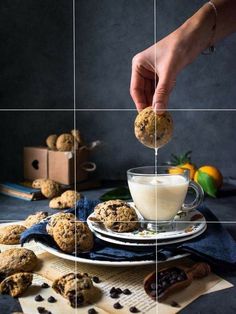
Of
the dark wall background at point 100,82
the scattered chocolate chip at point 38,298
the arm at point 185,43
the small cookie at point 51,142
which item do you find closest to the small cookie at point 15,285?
the scattered chocolate chip at point 38,298

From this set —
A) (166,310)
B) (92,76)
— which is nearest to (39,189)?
(92,76)

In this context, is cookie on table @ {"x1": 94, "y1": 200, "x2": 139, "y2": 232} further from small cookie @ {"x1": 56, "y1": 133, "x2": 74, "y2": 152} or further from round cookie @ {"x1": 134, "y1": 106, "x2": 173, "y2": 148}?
small cookie @ {"x1": 56, "y1": 133, "x2": 74, "y2": 152}

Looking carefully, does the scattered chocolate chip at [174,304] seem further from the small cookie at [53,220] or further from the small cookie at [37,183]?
the small cookie at [37,183]

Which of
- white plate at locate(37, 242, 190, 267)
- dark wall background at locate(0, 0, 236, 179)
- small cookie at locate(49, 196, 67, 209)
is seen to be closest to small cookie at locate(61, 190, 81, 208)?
small cookie at locate(49, 196, 67, 209)

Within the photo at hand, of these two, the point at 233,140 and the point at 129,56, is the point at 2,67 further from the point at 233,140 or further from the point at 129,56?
the point at 233,140

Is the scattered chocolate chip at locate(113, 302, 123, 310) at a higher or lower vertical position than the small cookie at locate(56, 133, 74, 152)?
lower

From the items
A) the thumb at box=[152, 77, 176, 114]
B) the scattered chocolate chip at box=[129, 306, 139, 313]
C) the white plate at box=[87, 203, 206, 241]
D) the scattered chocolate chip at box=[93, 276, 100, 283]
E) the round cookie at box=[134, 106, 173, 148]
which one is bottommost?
the scattered chocolate chip at box=[129, 306, 139, 313]
